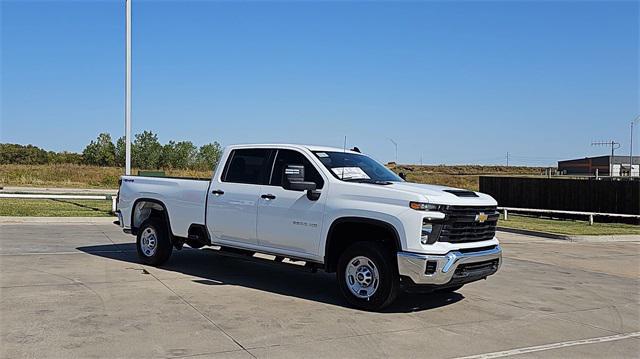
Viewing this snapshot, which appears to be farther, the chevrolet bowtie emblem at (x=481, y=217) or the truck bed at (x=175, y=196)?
the truck bed at (x=175, y=196)

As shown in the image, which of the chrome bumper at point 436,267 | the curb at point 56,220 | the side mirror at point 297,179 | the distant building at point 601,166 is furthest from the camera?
the distant building at point 601,166

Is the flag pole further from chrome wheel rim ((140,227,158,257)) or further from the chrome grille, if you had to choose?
the chrome grille

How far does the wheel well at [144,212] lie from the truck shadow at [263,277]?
69 centimetres

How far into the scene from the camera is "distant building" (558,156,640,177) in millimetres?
60419

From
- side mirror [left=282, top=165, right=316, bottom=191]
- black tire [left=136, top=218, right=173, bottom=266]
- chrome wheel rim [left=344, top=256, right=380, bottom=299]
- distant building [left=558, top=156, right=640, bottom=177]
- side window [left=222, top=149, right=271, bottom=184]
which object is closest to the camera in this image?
chrome wheel rim [left=344, top=256, right=380, bottom=299]

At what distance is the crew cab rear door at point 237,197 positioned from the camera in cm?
927

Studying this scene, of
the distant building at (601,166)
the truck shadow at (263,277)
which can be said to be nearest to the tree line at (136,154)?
the distant building at (601,166)

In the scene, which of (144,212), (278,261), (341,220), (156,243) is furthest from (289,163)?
(144,212)

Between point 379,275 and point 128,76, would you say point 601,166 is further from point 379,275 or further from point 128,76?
point 379,275

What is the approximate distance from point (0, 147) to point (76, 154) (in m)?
12.3

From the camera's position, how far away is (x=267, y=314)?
7574 mm

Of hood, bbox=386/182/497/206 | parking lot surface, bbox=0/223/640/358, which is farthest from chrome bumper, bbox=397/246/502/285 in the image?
hood, bbox=386/182/497/206

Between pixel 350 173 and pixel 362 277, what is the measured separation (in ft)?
5.08

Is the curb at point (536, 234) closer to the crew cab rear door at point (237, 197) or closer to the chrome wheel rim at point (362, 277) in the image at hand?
the crew cab rear door at point (237, 197)
